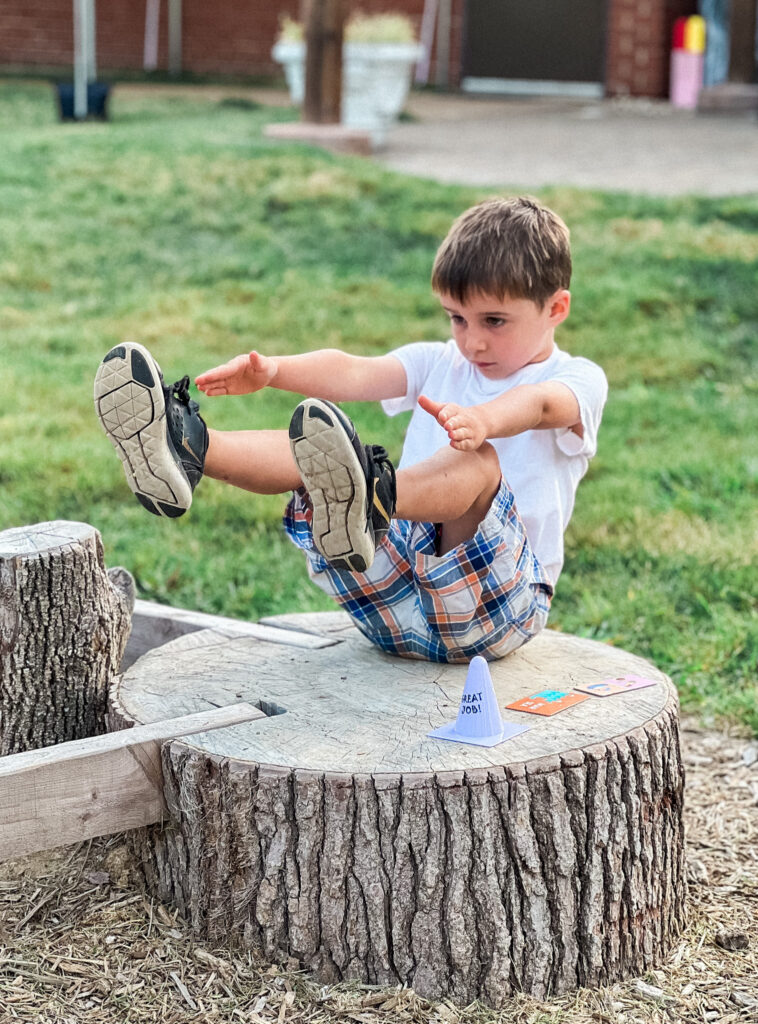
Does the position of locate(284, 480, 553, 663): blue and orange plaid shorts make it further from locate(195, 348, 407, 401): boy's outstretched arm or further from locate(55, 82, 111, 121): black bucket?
locate(55, 82, 111, 121): black bucket

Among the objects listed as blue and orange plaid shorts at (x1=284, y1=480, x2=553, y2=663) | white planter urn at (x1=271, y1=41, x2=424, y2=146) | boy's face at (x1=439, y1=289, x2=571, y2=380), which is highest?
white planter urn at (x1=271, y1=41, x2=424, y2=146)

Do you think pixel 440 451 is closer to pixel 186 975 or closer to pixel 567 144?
pixel 186 975

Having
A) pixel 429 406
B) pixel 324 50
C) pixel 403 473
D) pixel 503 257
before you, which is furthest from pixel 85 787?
pixel 324 50

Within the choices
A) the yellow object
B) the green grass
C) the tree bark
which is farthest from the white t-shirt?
the yellow object

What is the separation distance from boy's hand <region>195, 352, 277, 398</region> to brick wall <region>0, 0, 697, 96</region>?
15121 millimetres

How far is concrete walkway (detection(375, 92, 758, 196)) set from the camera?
9.89m

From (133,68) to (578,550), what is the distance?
564 inches

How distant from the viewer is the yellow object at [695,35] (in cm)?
1591

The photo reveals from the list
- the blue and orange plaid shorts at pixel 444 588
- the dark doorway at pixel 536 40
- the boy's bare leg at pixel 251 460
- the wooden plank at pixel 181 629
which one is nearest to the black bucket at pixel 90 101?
the dark doorway at pixel 536 40

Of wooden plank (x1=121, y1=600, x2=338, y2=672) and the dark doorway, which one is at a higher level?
the dark doorway

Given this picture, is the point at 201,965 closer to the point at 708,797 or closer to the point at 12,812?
the point at 12,812

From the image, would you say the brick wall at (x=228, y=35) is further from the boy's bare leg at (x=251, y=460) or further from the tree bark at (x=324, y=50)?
the boy's bare leg at (x=251, y=460)

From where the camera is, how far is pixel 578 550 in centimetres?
456

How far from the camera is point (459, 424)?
2352 mm
